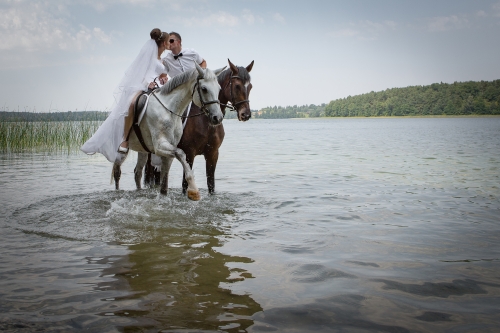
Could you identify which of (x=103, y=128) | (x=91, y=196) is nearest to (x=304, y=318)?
(x=103, y=128)

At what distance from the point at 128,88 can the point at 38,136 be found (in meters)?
15.1

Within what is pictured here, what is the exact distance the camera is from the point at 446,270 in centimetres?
436

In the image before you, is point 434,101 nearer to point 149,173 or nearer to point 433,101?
point 433,101

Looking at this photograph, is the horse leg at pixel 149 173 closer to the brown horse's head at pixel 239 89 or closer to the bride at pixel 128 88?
the bride at pixel 128 88

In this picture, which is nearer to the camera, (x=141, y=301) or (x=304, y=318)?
(x=304, y=318)

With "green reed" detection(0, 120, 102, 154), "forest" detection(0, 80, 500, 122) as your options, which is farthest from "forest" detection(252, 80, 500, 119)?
"green reed" detection(0, 120, 102, 154)

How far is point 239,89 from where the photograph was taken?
763cm

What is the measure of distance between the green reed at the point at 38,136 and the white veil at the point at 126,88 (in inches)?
527

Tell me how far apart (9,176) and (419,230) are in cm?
1112

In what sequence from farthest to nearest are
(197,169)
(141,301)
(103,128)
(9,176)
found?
(197,169) → (9,176) → (103,128) → (141,301)

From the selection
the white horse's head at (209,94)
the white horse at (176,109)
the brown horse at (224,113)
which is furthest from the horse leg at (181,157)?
the brown horse at (224,113)

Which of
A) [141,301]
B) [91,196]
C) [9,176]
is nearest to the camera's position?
[141,301]

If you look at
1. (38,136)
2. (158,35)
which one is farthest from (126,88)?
(38,136)

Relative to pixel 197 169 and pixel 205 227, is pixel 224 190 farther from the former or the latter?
pixel 197 169
